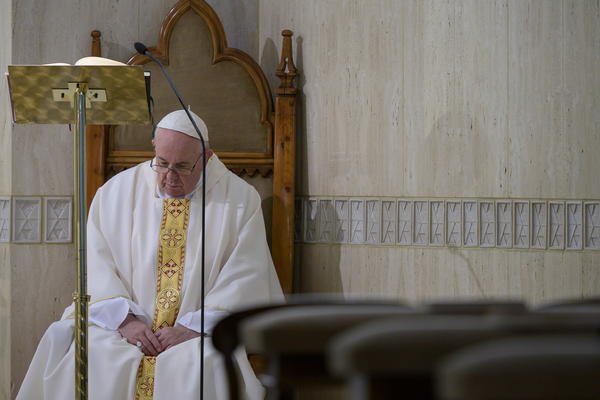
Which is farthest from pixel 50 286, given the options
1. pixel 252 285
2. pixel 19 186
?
pixel 252 285

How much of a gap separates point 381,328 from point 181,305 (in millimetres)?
4175

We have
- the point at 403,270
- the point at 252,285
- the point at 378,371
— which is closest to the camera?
the point at 378,371

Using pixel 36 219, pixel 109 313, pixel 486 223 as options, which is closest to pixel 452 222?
pixel 486 223

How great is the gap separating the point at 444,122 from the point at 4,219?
3054 millimetres

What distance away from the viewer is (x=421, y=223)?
18.8ft

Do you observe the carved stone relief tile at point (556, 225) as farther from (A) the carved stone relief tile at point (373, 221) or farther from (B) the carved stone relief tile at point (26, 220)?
(B) the carved stone relief tile at point (26, 220)

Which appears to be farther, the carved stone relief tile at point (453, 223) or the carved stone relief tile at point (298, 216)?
the carved stone relief tile at point (298, 216)

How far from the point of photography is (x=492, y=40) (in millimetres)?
5594

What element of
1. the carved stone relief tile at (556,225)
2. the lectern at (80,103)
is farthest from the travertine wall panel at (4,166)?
the carved stone relief tile at (556,225)

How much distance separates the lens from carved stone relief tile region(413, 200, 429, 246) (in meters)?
5.72

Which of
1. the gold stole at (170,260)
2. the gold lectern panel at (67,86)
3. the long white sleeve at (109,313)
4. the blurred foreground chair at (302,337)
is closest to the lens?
the blurred foreground chair at (302,337)

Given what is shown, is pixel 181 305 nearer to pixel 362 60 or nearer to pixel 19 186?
A: pixel 19 186

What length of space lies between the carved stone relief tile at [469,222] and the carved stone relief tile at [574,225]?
573mm

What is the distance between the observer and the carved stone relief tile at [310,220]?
5934mm
